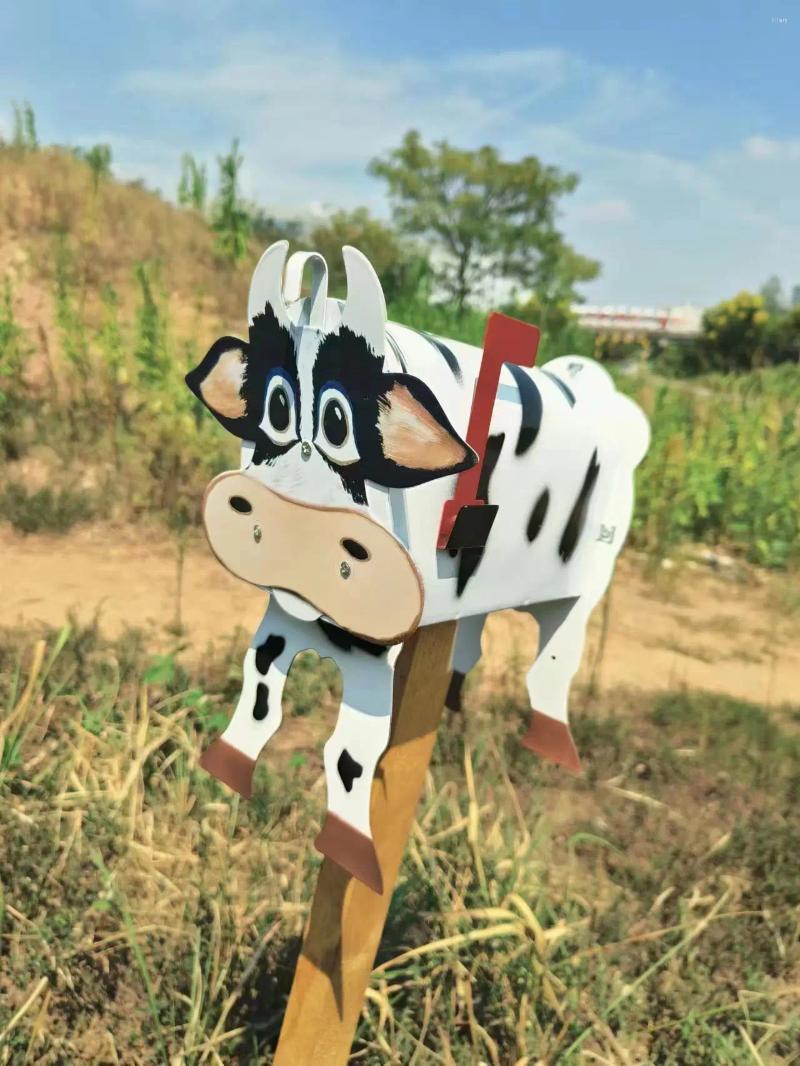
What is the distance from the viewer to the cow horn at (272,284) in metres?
0.83

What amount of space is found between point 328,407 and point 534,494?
1.06 feet

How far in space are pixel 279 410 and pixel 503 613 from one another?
2.78 metres

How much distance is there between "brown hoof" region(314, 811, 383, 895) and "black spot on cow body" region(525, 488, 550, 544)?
15.9 inches

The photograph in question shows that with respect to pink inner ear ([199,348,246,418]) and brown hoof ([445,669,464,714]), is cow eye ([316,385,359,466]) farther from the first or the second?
brown hoof ([445,669,464,714])

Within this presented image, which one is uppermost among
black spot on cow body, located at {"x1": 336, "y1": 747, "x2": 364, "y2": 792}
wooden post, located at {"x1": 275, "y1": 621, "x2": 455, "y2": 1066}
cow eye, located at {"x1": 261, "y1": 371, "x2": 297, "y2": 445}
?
cow eye, located at {"x1": 261, "y1": 371, "x2": 297, "y2": 445}

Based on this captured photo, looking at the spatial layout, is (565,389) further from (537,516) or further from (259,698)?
(259,698)

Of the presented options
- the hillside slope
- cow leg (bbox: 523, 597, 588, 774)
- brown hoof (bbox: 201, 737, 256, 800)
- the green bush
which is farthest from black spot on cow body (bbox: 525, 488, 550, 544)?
the hillside slope

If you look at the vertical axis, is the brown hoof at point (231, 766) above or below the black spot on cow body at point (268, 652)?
below

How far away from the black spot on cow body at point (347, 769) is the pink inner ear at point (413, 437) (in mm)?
323

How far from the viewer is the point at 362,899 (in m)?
1.03

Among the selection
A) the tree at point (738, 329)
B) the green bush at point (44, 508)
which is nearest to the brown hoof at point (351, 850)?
the green bush at point (44, 508)

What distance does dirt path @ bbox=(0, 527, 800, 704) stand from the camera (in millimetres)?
2951

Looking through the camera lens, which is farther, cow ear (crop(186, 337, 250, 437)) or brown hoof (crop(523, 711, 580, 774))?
brown hoof (crop(523, 711, 580, 774))

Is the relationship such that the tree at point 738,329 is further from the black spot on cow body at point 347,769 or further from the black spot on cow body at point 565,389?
the black spot on cow body at point 347,769
